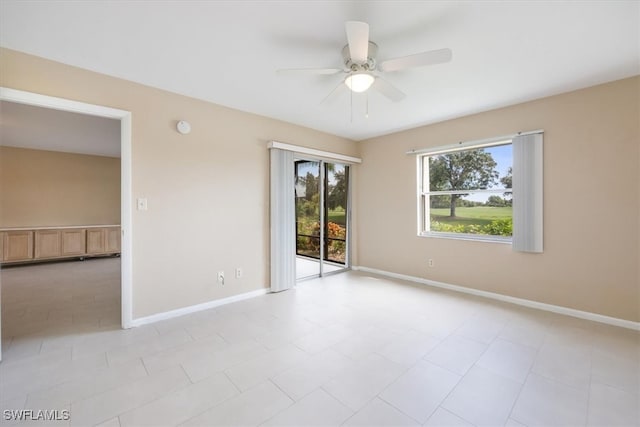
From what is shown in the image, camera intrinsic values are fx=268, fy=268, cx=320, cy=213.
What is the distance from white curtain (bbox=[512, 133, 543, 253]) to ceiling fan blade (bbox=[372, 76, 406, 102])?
189cm

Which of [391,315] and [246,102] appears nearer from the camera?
[391,315]

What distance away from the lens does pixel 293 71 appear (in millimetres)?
1985

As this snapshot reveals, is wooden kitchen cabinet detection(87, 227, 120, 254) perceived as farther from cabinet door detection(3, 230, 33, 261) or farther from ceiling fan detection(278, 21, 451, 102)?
ceiling fan detection(278, 21, 451, 102)

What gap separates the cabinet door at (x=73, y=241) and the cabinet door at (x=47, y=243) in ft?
0.34

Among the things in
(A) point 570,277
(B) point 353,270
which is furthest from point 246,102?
(A) point 570,277

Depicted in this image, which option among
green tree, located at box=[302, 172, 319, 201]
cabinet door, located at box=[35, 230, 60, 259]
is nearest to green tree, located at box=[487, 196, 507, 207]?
green tree, located at box=[302, 172, 319, 201]

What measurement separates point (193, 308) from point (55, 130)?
13.1ft

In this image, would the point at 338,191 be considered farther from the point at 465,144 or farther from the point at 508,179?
the point at 508,179

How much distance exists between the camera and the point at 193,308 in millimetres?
3146

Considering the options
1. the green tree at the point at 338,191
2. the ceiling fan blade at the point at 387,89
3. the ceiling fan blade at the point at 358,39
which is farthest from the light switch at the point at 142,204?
the green tree at the point at 338,191

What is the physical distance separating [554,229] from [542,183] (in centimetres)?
55

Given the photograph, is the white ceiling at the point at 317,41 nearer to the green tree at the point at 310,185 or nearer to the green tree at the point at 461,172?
the green tree at the point at 461,172

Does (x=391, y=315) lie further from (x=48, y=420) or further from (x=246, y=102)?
(x=246, y=102)

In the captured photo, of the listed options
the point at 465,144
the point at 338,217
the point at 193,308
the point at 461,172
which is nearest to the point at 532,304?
the point at 461,172
